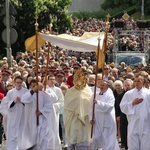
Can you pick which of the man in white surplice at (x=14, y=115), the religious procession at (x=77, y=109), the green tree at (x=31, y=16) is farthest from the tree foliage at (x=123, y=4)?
the man in white surplice at (x=14, y=115)

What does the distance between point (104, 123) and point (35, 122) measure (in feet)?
4.70

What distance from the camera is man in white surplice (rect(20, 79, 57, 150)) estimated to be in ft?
55.1

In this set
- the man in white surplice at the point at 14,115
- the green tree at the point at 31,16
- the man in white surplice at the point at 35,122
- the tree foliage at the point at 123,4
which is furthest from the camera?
the tree foliage at the point at 123,4

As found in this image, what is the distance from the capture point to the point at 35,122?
16875 millimetres

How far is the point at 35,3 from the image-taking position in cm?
3528

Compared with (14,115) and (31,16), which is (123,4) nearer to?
(31,16)

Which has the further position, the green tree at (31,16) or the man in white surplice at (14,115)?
the green tree at (31,16)

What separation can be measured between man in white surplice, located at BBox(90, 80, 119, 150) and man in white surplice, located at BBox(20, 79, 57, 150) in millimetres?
935

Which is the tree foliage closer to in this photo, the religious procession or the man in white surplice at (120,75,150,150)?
the religious procession

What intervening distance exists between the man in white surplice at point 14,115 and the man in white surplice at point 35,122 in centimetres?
38

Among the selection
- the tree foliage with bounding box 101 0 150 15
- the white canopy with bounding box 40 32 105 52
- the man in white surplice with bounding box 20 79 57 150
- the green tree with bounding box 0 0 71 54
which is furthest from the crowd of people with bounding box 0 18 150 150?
the tree foliage with bounding box 101 0 150 15

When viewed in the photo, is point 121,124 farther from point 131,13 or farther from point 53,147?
point 131,13

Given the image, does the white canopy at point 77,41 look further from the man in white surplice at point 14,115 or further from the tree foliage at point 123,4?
the tree foliage at point 123,4

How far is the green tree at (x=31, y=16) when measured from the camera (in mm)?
34737
